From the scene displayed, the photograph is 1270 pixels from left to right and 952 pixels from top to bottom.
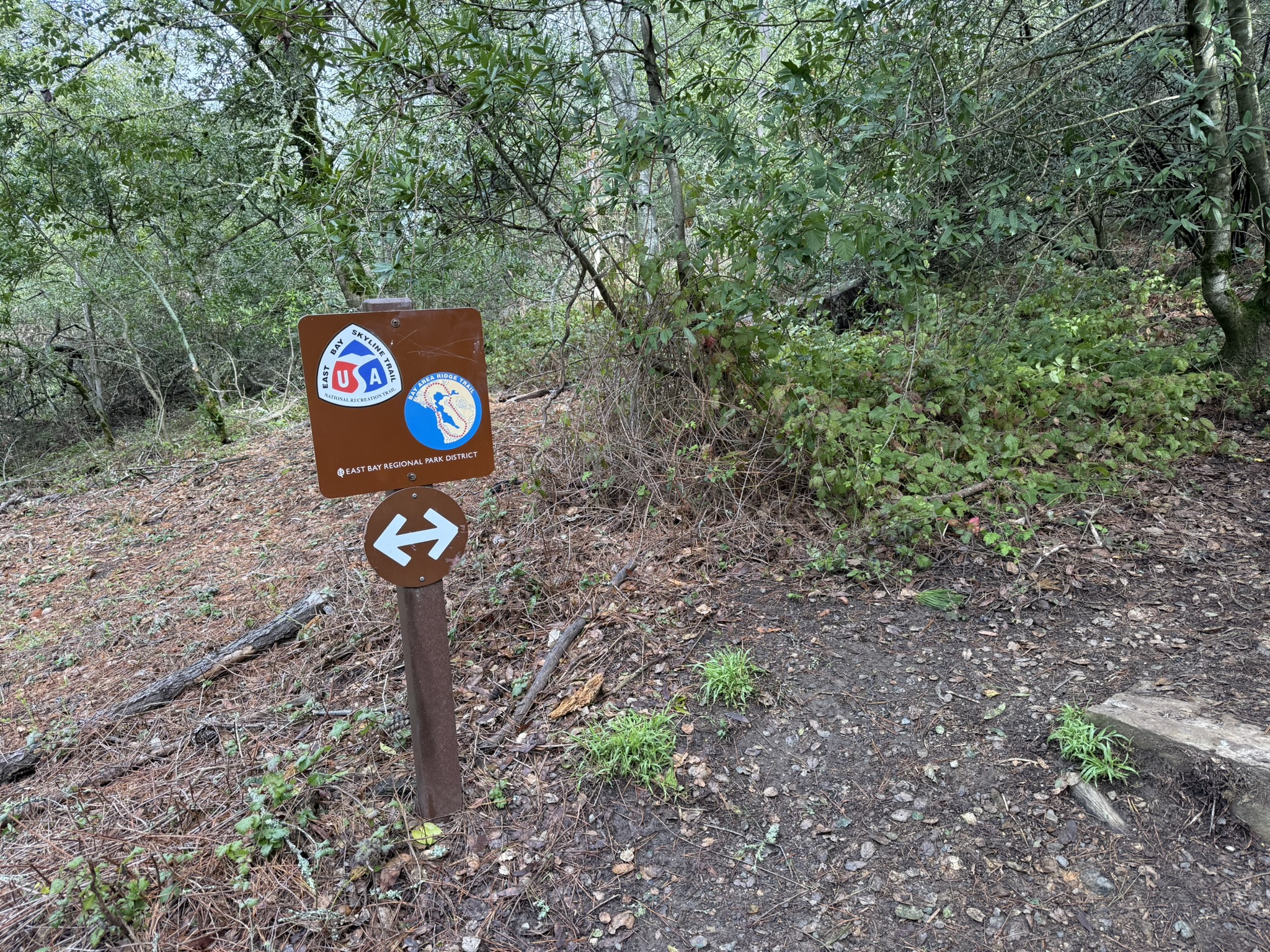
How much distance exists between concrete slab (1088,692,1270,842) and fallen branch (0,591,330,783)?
13.4 ft

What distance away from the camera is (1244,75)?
424 cm

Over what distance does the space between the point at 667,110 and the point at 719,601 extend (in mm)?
2525

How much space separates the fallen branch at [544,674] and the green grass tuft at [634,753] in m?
0.38

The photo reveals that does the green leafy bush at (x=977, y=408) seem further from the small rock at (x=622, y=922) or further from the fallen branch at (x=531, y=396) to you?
the fallen branch at (x=531, y=396)

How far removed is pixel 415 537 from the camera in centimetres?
231

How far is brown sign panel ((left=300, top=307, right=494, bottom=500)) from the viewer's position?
2139 mm

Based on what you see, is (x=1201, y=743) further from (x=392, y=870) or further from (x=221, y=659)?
(x=221, y=659)

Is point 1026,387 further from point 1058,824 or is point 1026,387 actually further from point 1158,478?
point 1058,824

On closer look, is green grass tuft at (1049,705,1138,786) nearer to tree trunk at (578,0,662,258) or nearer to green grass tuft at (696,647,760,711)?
green grass tuft at (696,647,760,711)

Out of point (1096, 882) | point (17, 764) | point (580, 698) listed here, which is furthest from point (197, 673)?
point (1096, 882)

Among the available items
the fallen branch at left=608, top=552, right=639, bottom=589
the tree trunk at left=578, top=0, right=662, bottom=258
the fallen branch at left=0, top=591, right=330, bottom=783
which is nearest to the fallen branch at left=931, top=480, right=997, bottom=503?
the fallen branch at left=608, top=552, right=639, bottom=589

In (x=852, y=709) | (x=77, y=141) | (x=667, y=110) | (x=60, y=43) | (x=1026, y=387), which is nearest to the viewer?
(x=852, y=709)

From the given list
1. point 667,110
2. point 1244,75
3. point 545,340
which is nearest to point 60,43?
point 545,340

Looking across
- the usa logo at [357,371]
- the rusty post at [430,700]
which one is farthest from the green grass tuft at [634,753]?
the usa logo at [357,371]
